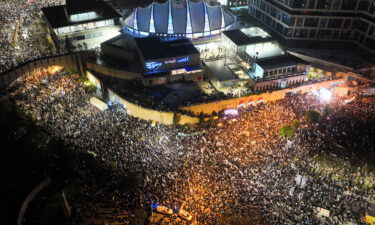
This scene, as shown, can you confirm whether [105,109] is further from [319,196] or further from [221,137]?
[319,196]

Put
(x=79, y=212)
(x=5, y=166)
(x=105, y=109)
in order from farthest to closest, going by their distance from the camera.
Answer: (x=105, y=109) < (x=5, y=166) < (x=79, y=212)

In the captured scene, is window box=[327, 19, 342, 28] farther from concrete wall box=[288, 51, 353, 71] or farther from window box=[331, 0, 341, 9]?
concrete wall box=[288, 51, 353, 71]

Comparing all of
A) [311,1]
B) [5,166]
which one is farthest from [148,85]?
[311,1]

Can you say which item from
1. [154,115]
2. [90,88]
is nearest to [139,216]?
[154,115]

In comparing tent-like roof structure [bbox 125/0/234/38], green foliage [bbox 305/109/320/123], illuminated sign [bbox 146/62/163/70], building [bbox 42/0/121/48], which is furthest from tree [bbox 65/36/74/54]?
green foliage [bbox 305/109/320/123]

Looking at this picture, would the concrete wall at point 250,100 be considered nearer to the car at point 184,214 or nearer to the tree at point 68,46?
the car at point 184,214
